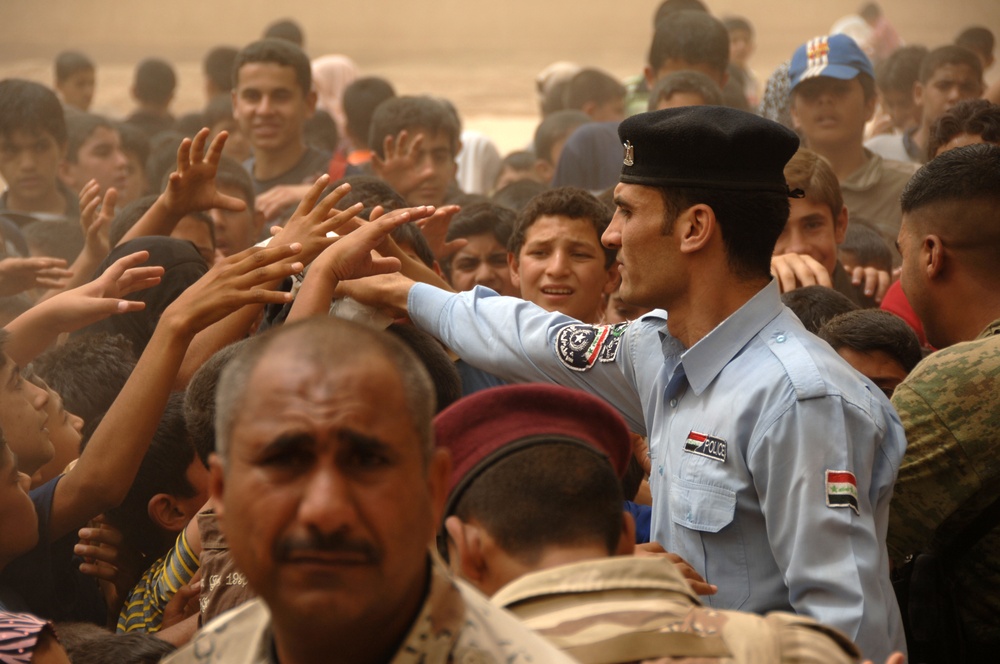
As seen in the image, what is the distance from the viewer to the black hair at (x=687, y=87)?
18.7ft

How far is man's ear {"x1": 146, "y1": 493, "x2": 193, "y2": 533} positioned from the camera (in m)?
3.26

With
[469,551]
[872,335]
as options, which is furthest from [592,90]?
[469,551]

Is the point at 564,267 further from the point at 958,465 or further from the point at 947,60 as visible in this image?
the point at 947,60

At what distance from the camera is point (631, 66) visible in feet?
65.6

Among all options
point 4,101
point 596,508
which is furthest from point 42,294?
point 596,508

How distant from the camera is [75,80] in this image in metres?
10.2

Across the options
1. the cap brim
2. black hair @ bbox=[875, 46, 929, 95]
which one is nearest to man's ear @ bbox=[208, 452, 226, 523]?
the cap brim

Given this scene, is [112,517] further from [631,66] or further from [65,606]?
[631,66]

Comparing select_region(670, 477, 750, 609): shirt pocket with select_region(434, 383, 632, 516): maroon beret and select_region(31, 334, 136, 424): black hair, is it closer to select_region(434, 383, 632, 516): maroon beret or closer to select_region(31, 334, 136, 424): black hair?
select_region(434, 383, 632, 516): maroon beret

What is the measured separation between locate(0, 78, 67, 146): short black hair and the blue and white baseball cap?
12.7 ft

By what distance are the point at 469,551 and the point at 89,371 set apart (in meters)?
2.31

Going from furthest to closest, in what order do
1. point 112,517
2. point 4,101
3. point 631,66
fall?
1. point 631,66
2. point 4,101
3. point 112,517

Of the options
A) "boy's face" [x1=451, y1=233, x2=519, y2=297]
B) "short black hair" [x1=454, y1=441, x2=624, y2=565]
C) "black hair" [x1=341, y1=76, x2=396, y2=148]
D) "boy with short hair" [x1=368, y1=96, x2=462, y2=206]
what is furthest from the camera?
"black hair" [x1=341, y1=76, x2=396, y2=148]

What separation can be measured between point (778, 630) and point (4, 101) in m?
5.79
